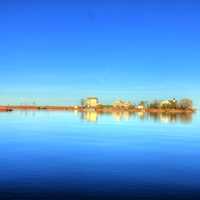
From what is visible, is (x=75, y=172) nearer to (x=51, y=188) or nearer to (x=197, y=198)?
(x=51, y=188)

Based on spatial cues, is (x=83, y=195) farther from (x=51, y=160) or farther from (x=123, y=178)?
(x=51, y=160)

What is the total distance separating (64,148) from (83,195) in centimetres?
2323

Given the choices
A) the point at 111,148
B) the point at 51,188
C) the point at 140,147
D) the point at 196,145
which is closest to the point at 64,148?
the point at 111,148

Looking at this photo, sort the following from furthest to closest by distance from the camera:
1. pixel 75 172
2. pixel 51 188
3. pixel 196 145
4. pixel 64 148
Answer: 1. pixel 196 145
2. pixel 64 148
3. pixel 75 172
4. pixel 51 188

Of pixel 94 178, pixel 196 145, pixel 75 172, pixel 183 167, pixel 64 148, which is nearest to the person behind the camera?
pixel 94 178

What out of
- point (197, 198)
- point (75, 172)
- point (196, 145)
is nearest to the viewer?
point (197, 198)

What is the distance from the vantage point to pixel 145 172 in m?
30.5

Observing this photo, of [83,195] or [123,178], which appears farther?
[123,178]

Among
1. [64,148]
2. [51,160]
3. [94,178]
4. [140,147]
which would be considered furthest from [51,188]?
[140,147]

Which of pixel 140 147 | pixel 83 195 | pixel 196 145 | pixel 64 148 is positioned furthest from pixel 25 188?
pixel 196 145

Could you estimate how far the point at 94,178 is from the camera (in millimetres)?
27578

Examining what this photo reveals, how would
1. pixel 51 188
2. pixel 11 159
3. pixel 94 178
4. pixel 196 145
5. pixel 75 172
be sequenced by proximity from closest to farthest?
pixel 51 188 → pixel 94 178 → pixel 75 172 → pixel 11 159 → pixel 196 145

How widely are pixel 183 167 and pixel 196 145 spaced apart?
18931 millimetres

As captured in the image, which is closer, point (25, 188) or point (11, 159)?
point (25, 188)
